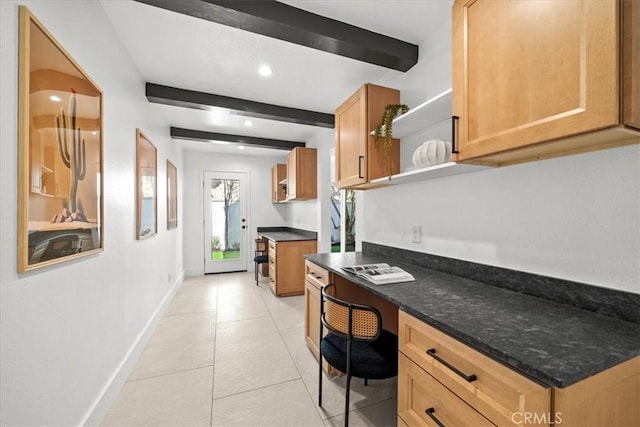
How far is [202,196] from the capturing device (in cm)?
545

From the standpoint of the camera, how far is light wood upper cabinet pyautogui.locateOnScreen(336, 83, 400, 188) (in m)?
2.12

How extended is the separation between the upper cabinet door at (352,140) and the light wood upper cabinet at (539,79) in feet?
2.88

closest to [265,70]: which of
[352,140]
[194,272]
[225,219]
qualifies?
[352,140]

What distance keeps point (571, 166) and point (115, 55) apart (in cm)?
288

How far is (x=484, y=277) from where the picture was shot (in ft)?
4.98

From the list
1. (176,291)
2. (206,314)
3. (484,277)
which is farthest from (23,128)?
(176,291)

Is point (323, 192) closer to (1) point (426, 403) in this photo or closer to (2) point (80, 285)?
(2) point (80, 285)

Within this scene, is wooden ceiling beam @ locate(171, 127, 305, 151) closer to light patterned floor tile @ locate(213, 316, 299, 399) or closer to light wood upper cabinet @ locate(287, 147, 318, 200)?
light wood upper cabinet @ locate(287, 147, 318, 200)

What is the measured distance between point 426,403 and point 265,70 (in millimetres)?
2673

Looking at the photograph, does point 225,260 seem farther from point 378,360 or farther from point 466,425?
point 466,425

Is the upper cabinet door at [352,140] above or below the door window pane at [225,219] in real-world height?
above

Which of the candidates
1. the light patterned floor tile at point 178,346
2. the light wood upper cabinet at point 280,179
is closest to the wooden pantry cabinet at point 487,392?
the light patterned floor tile at point 178,346

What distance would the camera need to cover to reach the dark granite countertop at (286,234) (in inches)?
169

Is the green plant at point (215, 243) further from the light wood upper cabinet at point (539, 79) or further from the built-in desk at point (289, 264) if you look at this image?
the light wood upper cabinet at point (539, 79)
